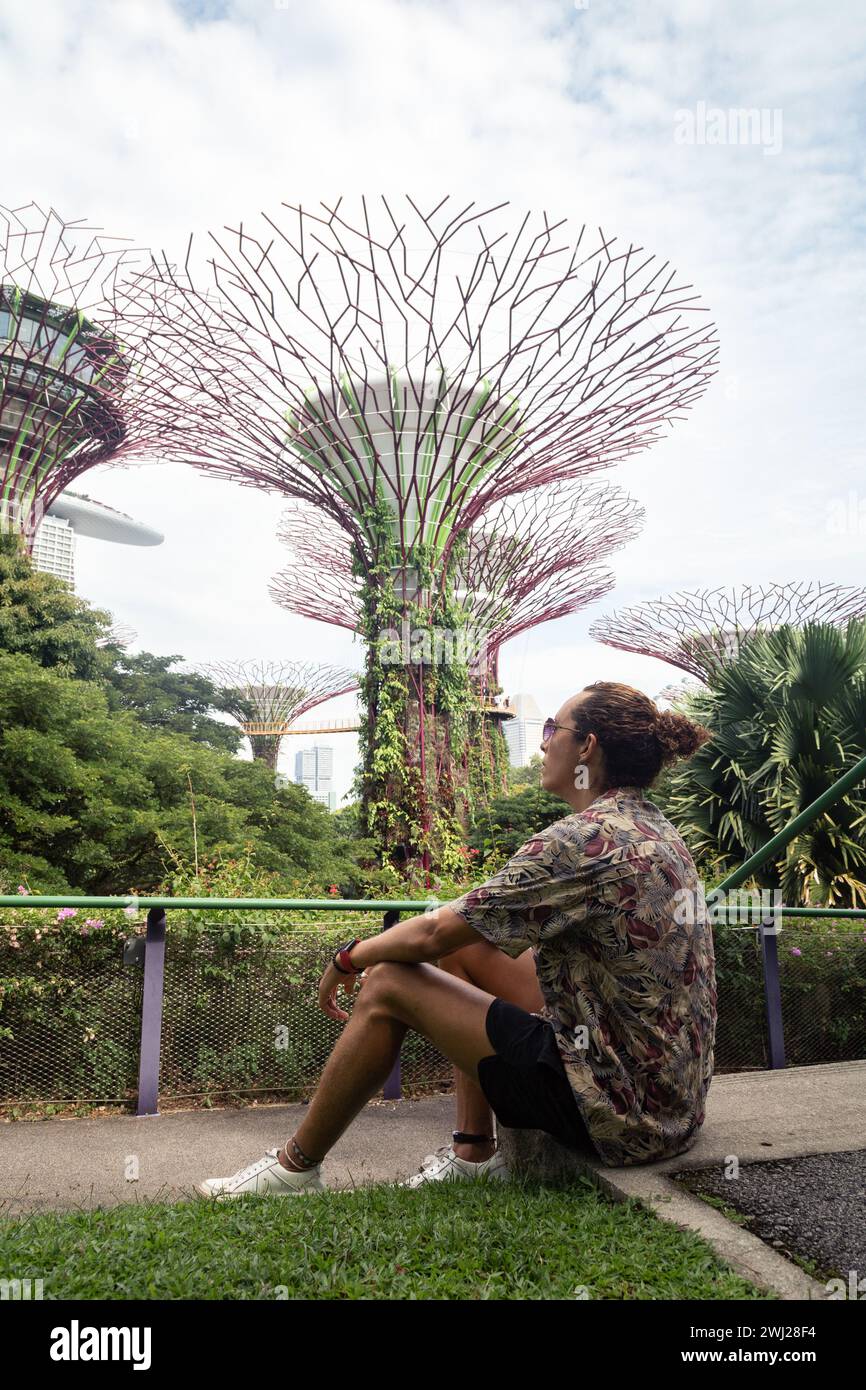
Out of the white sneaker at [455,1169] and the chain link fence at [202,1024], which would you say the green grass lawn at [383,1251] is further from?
the chain link fence at [202,1024]

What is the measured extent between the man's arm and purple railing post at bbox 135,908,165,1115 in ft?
5.72

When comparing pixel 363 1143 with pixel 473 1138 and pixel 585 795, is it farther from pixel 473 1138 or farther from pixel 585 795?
pixel 585 795

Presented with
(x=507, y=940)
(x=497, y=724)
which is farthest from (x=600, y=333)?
(x=497, y=724)

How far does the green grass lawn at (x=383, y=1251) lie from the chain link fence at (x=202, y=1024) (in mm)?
1598

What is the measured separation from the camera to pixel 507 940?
1.95 meters

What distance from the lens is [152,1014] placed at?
354cm

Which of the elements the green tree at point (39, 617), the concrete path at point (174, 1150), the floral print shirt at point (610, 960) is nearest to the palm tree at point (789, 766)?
the concrete path at point (174, 1150)

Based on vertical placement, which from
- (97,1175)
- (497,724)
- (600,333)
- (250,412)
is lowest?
(97,1175)

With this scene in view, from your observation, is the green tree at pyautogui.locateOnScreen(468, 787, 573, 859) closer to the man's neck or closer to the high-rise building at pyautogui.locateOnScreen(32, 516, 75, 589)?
the man's neck

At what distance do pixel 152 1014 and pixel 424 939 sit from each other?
6.48 feet

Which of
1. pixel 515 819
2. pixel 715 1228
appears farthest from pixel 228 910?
pixel 515 819

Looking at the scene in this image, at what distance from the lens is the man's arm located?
198 cm
